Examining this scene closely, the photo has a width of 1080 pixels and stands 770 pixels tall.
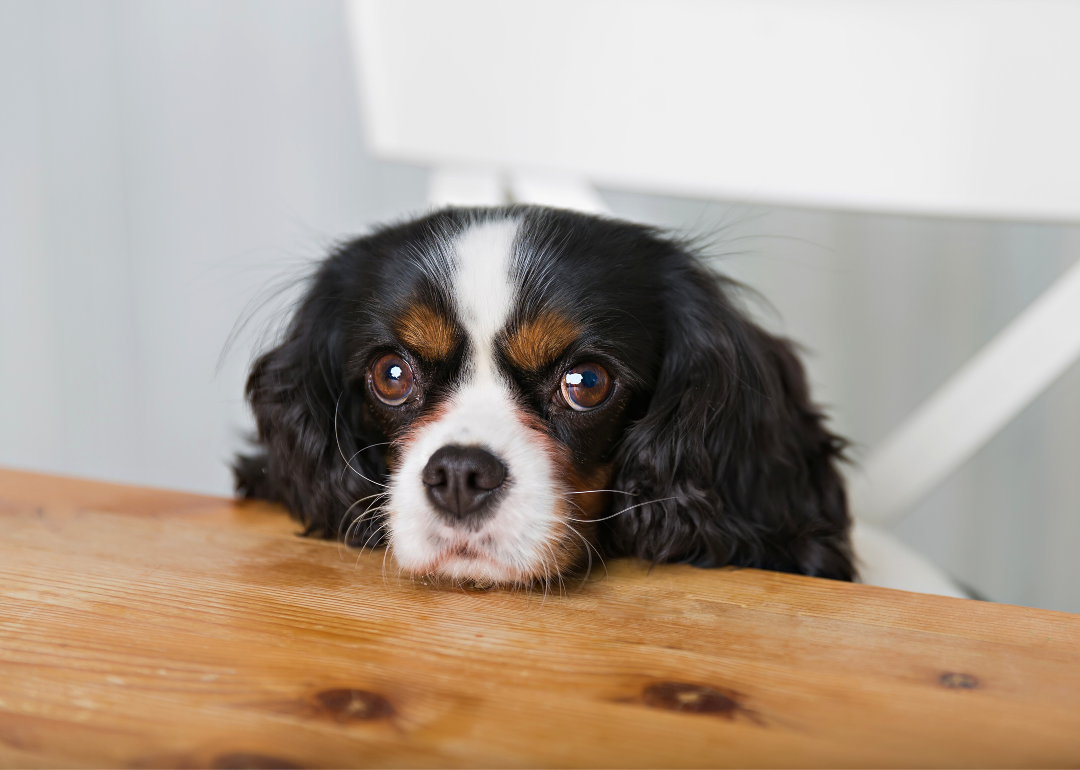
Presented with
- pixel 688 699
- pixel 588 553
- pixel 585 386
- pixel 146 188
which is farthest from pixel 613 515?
pixel 146 188

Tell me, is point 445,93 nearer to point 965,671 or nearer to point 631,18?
point 631,18

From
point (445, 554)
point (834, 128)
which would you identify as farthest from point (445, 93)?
point (445, 554)

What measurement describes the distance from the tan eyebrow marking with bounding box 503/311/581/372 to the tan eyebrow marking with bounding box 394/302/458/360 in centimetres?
9

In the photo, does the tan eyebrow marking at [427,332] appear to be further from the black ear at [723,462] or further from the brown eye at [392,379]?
the black ear at [723,462]

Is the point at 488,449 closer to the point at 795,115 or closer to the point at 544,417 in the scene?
the point at 544,417

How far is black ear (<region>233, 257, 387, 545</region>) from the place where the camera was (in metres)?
1.38

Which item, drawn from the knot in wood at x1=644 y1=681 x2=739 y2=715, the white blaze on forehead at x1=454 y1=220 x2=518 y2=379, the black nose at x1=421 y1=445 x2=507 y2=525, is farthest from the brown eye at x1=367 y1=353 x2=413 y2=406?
the knot in wood at x1=644 y1=681 x2=739 y2=715

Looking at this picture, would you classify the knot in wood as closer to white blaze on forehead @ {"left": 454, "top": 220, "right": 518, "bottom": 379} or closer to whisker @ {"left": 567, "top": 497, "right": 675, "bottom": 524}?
whisker @ {"left": 567, "top": 497, "right": 675, "bottom": 524}

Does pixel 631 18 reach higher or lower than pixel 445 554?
higher

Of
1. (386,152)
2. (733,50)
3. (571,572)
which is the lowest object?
(571,572)

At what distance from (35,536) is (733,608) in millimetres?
958

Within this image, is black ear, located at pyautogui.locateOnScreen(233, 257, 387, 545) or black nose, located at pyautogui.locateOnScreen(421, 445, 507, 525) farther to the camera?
black ear, located at pyautogui.locateOnScreen(233, 257, 387, 545)

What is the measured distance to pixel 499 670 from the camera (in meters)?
0.82

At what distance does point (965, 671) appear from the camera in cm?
83
